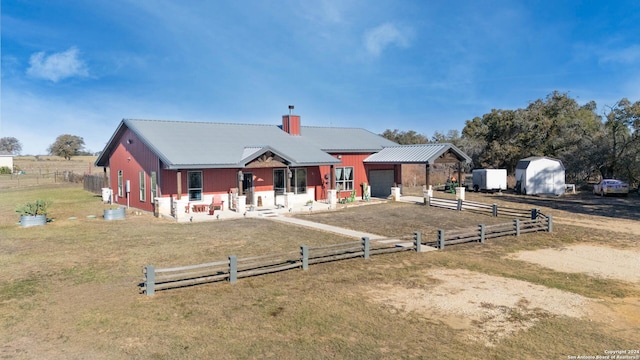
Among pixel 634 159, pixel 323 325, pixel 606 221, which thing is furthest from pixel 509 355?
pixel 634 159

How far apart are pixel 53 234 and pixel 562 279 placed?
60.3ft

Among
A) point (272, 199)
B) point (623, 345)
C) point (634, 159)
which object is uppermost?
point (634, 159)

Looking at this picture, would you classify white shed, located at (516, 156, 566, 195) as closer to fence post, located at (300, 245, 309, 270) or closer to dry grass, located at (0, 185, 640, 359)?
dry grass, located at (0, 185, 640, 359)

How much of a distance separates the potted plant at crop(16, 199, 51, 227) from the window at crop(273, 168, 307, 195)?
12360 millimetres

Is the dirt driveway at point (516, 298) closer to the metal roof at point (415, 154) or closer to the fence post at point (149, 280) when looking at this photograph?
the fence post at point (149, 280)

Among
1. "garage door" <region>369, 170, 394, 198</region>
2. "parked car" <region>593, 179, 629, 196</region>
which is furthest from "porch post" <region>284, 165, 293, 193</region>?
"parked car" <region>593, 179, 629, 196</region>

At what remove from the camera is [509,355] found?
6.91 metres

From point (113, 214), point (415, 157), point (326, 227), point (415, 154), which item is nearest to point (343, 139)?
point (415, 154)

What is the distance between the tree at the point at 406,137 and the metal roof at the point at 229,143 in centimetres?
3489

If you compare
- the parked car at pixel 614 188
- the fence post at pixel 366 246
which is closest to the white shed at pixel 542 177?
the parked car at pixel 614 188

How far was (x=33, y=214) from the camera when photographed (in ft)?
61.6

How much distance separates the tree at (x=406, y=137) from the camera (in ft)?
223

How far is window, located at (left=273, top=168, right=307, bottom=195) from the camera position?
86.4 ft

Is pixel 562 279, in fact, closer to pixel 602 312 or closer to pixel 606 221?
pixel 602 312
